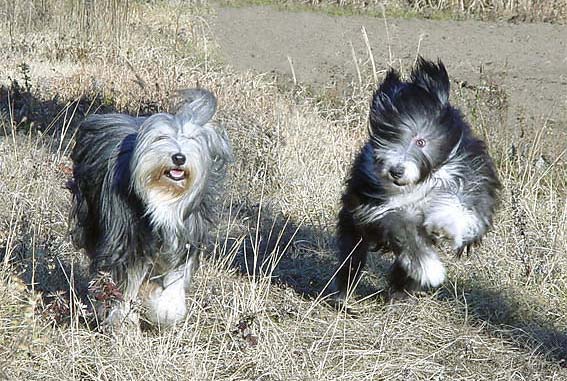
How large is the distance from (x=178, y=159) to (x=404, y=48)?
1026cm

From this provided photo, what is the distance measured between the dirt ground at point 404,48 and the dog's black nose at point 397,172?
5.17m

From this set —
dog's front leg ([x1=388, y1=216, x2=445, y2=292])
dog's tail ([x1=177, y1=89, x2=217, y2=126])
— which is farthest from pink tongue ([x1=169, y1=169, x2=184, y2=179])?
dog's front leg ([x1=388, y1=216, x2=445, y2=292])

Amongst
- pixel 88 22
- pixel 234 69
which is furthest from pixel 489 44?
pixel 88 22

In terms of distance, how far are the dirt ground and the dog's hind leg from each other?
4.72m

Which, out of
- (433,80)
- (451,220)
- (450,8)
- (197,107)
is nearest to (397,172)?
(451,220)

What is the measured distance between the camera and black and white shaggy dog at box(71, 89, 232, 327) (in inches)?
176

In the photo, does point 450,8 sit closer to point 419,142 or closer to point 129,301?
point 419,142

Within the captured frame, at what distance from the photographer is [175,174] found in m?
4.47

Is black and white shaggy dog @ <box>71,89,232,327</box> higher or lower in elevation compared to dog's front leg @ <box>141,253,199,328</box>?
higher

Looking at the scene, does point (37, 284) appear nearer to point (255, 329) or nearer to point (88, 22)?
point (255, 329)

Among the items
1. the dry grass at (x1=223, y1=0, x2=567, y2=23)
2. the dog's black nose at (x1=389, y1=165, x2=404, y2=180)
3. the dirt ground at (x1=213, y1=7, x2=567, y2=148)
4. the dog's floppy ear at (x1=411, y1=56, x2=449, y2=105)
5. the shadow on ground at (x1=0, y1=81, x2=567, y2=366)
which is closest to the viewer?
the dog's black nose at (x1=389, y1=165, x2=404, y2=180)

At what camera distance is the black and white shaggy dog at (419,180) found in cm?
504

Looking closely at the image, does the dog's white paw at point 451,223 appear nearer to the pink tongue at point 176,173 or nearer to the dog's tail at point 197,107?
the dog's tail at point 197,107

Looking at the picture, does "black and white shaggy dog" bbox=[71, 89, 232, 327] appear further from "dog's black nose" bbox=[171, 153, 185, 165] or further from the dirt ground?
the dirt ground
